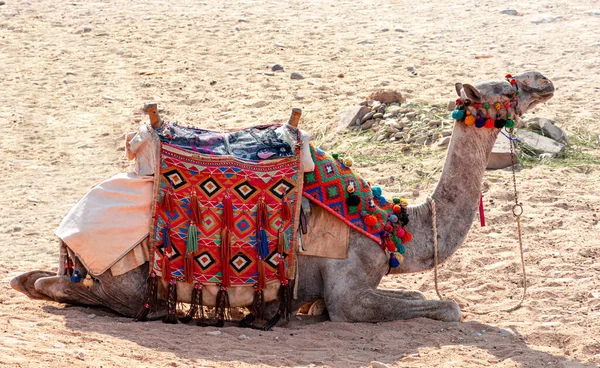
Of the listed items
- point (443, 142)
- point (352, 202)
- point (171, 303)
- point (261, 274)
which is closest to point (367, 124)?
point (443, 142)

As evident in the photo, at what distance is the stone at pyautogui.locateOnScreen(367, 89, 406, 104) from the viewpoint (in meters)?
13.3

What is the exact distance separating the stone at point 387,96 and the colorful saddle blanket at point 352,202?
18.2ft

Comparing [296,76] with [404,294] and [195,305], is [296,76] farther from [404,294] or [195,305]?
[195,305]

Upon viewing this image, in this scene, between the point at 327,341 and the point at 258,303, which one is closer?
the point at 327,341

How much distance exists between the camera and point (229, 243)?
746cm

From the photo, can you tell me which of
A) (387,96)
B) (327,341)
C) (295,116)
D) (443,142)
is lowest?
(327,341)

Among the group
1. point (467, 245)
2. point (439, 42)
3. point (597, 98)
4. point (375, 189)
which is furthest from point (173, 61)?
point (375, 189)

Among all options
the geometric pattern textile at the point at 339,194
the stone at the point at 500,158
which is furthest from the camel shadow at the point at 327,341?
the stone at the point at 500,158

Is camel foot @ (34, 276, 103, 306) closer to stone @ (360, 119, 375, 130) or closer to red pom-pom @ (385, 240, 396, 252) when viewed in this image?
red pom-pom @ (385, 240, 396, 252)

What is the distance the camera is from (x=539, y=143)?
1168cm

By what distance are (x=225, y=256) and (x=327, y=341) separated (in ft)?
3.20

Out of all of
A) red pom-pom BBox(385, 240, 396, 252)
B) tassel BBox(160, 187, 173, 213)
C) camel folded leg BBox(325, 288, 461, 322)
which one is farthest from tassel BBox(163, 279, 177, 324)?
red pom-pom BBox(385, 240, 396, 252)

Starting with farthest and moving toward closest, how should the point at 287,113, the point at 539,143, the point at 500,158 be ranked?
the point at 287,113
the point at 539,143
the point at 500,158

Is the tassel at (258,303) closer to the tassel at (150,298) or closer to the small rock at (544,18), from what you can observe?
the tassel at (150,298)
